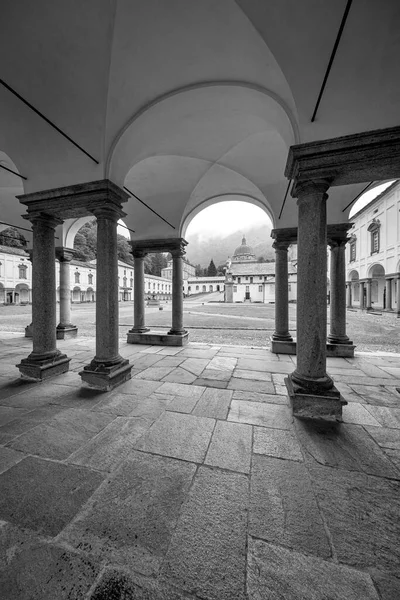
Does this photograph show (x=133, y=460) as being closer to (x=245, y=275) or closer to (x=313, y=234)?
(x=313, y=234)

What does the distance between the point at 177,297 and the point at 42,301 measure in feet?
14.4

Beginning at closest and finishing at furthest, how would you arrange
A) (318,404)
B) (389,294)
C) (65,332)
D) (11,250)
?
(318,404) → (65,332) → (389,294) → (11,250)

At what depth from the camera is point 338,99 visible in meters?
3.04

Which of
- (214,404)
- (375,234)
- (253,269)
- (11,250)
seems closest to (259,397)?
(214,404)

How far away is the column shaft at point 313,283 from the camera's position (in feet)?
10.9

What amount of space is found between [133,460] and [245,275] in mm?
50374

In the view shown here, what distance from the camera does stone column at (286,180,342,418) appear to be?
10.8 ft

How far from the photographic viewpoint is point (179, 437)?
280 cm

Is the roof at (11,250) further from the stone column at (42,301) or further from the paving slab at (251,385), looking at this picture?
the paving slab at (251,385)

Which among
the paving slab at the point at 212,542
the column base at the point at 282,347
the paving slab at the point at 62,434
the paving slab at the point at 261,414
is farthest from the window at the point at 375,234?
the paving slab at the point at 62,434

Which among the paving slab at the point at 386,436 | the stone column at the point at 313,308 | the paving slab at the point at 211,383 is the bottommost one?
the paving slab at the point at 386,436

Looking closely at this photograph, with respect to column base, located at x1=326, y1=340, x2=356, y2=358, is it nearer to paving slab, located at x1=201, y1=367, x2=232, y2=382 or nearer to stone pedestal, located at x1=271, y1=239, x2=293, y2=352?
stone pedestal, located at x1=271, y1=239, x2=293, y2=352

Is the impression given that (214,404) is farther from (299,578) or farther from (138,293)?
(138,293)

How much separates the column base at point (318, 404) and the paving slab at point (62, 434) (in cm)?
254
